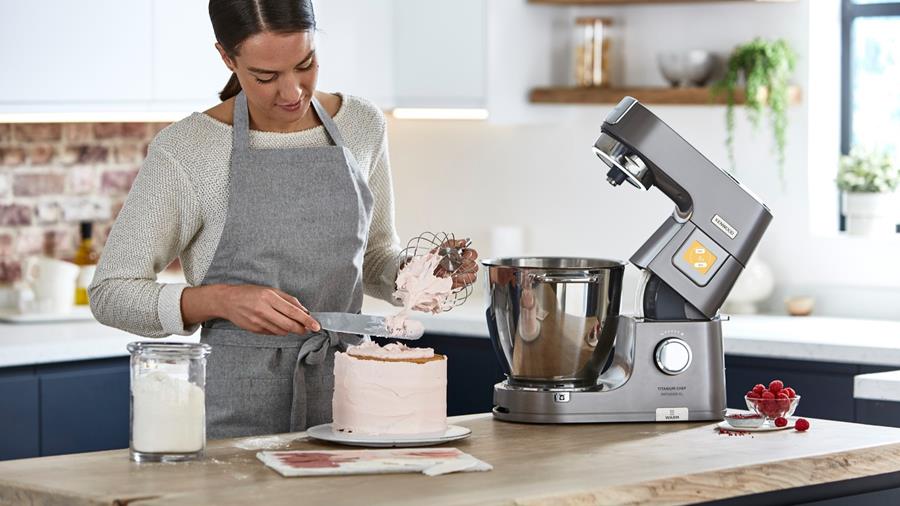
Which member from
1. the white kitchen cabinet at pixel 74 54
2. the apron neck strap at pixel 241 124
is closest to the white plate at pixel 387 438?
the apron neck strap at pixel 241 124

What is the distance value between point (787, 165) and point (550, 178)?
84cm

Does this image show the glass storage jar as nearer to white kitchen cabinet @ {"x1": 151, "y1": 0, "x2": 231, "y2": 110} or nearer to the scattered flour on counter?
the scattered flour on counter

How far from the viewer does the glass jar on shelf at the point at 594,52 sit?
16.2 feet

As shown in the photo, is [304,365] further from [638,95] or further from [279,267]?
[638,95]

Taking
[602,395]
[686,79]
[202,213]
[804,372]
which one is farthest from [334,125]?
[686,79]

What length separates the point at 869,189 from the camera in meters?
4.55

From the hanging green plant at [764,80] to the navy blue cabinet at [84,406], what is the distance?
2.00 metres

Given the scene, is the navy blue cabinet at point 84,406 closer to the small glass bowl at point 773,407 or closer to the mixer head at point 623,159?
the mixer head at point 623,159

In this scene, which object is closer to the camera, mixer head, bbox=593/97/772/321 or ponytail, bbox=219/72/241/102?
mixer head, bbox=593/97/772/321

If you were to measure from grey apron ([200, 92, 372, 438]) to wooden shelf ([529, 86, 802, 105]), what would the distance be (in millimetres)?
2074

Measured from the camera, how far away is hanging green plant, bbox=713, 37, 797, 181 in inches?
180

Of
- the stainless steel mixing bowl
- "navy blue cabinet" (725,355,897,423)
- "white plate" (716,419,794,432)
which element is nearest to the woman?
the stainless steel mixing bowl

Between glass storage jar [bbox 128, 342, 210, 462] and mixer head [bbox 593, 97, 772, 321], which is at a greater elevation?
mixer head [bbox 593, 97, 772, 321]

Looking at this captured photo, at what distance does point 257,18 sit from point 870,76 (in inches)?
107
